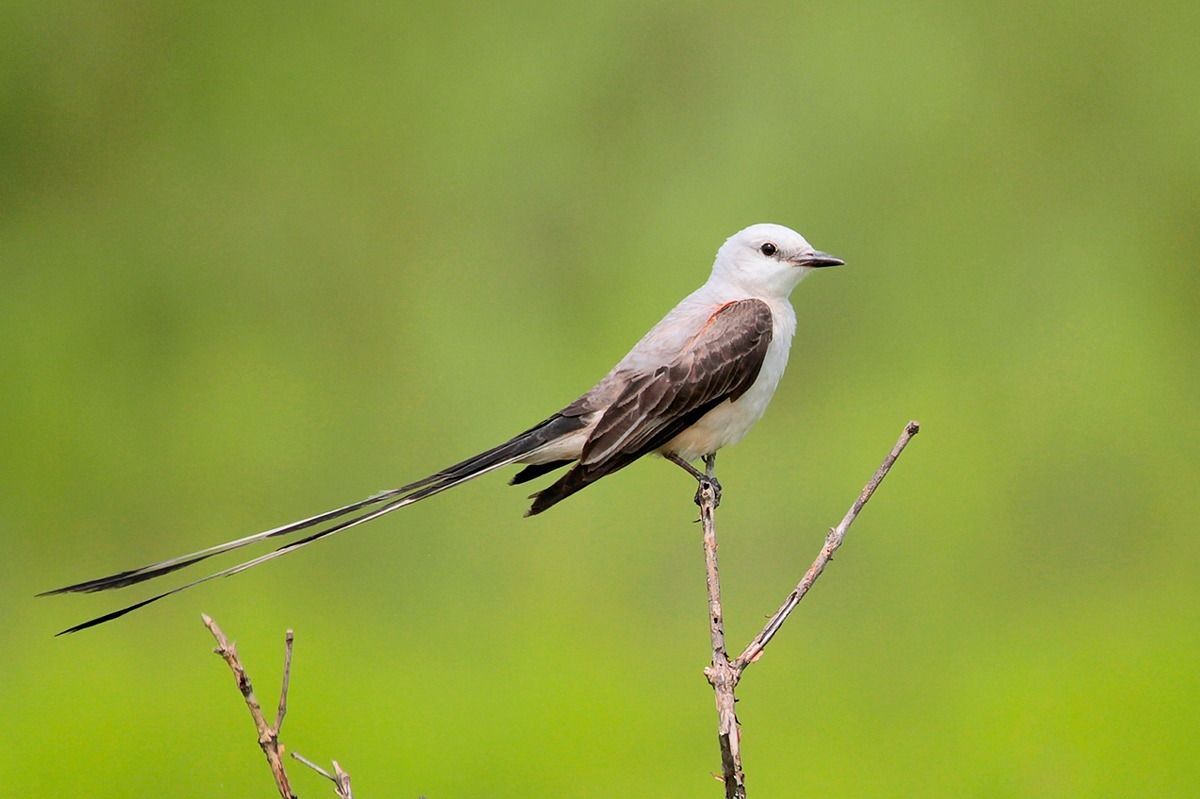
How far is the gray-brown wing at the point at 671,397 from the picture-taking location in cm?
271

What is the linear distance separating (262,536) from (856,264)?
6439 millimetres

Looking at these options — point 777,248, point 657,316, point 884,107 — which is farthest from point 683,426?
point 884,107

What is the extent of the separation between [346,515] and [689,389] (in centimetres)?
86

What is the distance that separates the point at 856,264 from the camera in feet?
26.6

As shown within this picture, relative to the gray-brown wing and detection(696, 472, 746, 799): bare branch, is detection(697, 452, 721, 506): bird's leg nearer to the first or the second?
the gray-brown wing

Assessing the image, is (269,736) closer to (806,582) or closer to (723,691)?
(723,691)

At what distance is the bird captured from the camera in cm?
273

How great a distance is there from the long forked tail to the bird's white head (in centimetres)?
52

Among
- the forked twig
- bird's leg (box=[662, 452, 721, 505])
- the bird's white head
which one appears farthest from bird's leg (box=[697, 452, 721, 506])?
the forked twig

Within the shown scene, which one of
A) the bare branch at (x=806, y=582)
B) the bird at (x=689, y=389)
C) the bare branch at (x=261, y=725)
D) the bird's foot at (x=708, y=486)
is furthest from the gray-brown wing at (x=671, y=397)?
the bare branch at (x=261, y=725)

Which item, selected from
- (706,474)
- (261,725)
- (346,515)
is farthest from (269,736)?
(706,474)

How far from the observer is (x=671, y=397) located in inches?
110

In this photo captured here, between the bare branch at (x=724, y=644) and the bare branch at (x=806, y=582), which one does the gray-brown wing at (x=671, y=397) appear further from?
the bare branch at (x=806, y=582)

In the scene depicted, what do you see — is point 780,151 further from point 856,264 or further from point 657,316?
point 657,316
